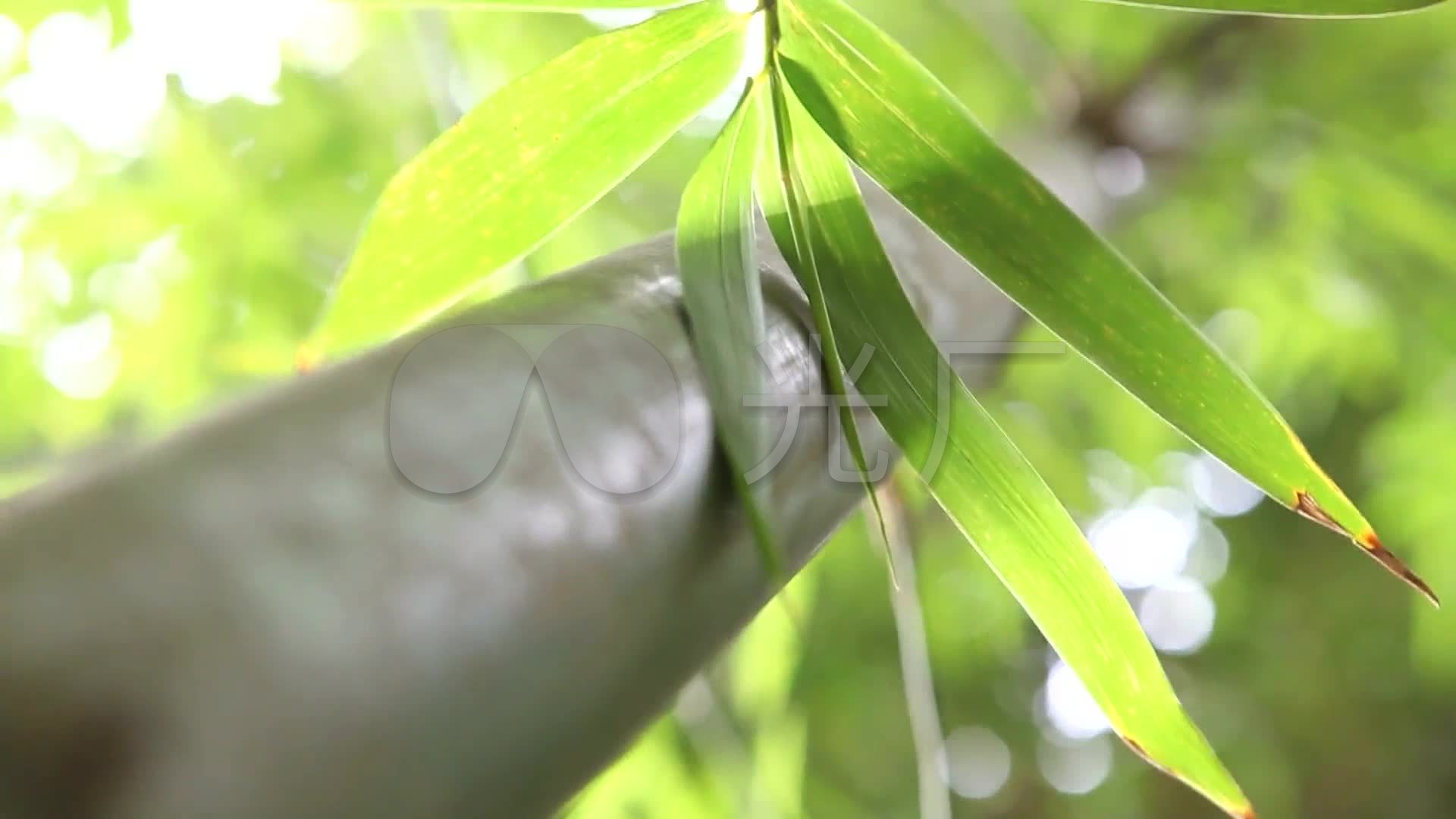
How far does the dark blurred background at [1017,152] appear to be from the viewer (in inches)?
23.9

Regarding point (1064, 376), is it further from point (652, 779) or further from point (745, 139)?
point (745, 139)

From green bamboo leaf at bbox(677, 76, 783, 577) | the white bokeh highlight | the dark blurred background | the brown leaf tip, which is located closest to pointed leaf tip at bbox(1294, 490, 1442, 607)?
the brown leaf tip

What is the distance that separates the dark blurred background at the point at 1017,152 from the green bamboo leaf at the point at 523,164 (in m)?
0.23

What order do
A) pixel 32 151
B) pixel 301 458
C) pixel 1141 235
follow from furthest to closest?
pixel 1141 235 → pixel 32 151 → pixel 301 458

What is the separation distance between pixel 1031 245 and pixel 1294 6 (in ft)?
0.20

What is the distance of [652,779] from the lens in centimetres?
66

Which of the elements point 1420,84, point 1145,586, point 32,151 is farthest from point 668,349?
point 1145,586

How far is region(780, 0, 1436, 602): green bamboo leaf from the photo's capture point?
0.20 m

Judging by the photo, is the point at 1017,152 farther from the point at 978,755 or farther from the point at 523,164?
the point at 978,755

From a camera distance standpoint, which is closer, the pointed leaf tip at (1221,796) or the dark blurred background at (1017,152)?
the pointed leaf tip at (1221,796)

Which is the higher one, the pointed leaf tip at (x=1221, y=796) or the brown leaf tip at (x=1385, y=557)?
the brown leaf tip at (x=1385, y=557)

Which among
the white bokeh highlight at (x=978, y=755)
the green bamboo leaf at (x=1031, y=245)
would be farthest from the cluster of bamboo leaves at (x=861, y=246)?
the white bokeh highlight at (x=978, y=755)

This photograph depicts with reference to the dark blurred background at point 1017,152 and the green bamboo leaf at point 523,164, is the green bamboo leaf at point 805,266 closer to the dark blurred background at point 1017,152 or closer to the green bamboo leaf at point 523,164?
the green bamboo leaf at point 523,164

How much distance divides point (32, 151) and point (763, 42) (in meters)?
0.65
